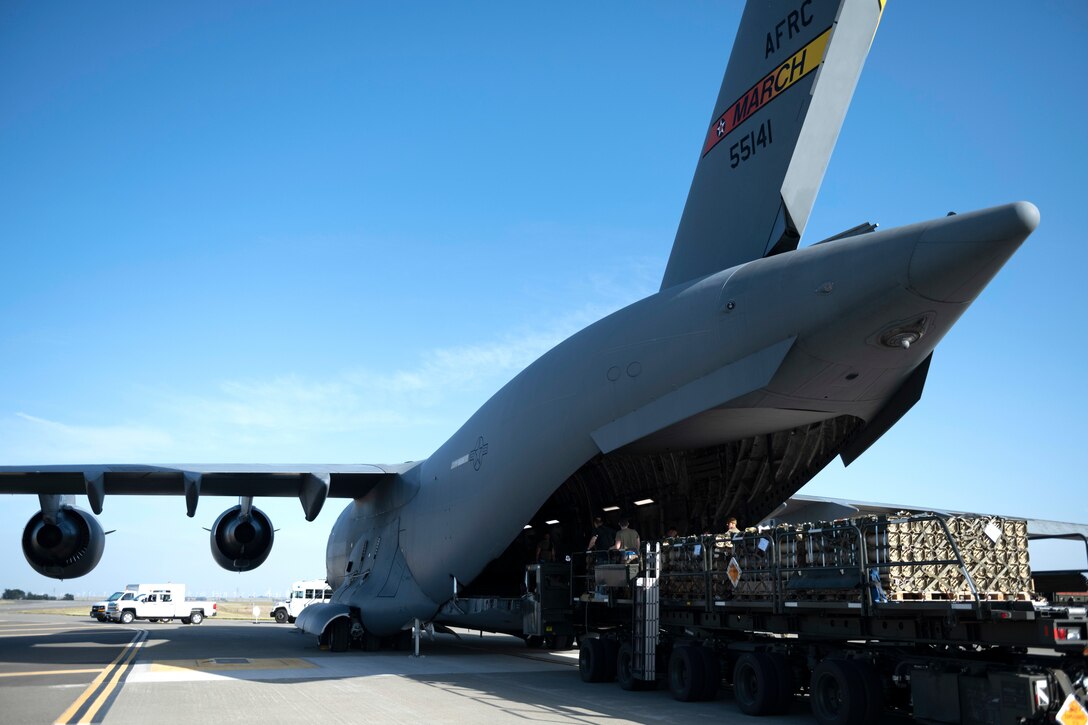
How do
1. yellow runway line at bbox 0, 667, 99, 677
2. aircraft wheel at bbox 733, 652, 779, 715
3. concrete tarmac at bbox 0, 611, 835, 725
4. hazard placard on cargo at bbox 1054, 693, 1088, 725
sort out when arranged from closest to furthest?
hazard placard on cargo at bbox 1054, 693, 1088, 725 → concrete tarmac at bbox 0, 611, 835, 725 → aircraft wheel at bbox 733, 652, 779, 715 → yellow runway line at bbox 0, 667, 99, 677

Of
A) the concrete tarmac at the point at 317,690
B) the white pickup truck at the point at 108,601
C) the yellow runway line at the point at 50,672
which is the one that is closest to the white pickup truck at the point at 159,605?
the white pickup truck at the point at 108,601

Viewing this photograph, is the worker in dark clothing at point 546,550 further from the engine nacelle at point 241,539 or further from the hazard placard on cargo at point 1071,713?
the hazard placard on cargo at point 1071,713

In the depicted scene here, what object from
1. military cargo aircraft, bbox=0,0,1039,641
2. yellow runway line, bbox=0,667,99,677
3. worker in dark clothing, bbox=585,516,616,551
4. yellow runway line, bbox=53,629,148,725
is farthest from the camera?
worker in dark clothing, bbox=585,516,616,551

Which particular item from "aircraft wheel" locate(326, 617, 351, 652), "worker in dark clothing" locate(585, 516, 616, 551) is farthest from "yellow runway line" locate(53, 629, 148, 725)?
"worker in dark clothing" locate(585, 516, 616, 551)

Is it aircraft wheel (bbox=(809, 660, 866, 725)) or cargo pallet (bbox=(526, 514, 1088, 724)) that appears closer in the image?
cargo pallet (bbox=(526, 514, 1088, 724))

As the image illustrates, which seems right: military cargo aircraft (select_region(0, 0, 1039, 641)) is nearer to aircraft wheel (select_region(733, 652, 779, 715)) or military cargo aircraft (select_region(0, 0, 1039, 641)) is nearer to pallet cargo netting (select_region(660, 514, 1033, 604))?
pallet cargo netting (select_region(660, 514, 1033, 604))

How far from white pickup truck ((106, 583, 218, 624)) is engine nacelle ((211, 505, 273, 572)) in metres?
17.2

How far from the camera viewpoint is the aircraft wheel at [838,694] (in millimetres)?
7949

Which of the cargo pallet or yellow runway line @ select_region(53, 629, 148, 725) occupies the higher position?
the cargo pallet

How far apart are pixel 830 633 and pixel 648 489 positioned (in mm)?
6524

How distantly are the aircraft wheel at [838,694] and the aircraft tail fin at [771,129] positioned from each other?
16.3 feet

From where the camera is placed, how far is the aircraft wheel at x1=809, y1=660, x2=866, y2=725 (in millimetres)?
7949

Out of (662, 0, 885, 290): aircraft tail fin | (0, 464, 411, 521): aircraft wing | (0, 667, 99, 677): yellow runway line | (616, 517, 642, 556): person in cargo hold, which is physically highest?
(662, 0, 885, 290): aircraft tail fin

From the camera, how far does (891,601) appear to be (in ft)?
25.7
